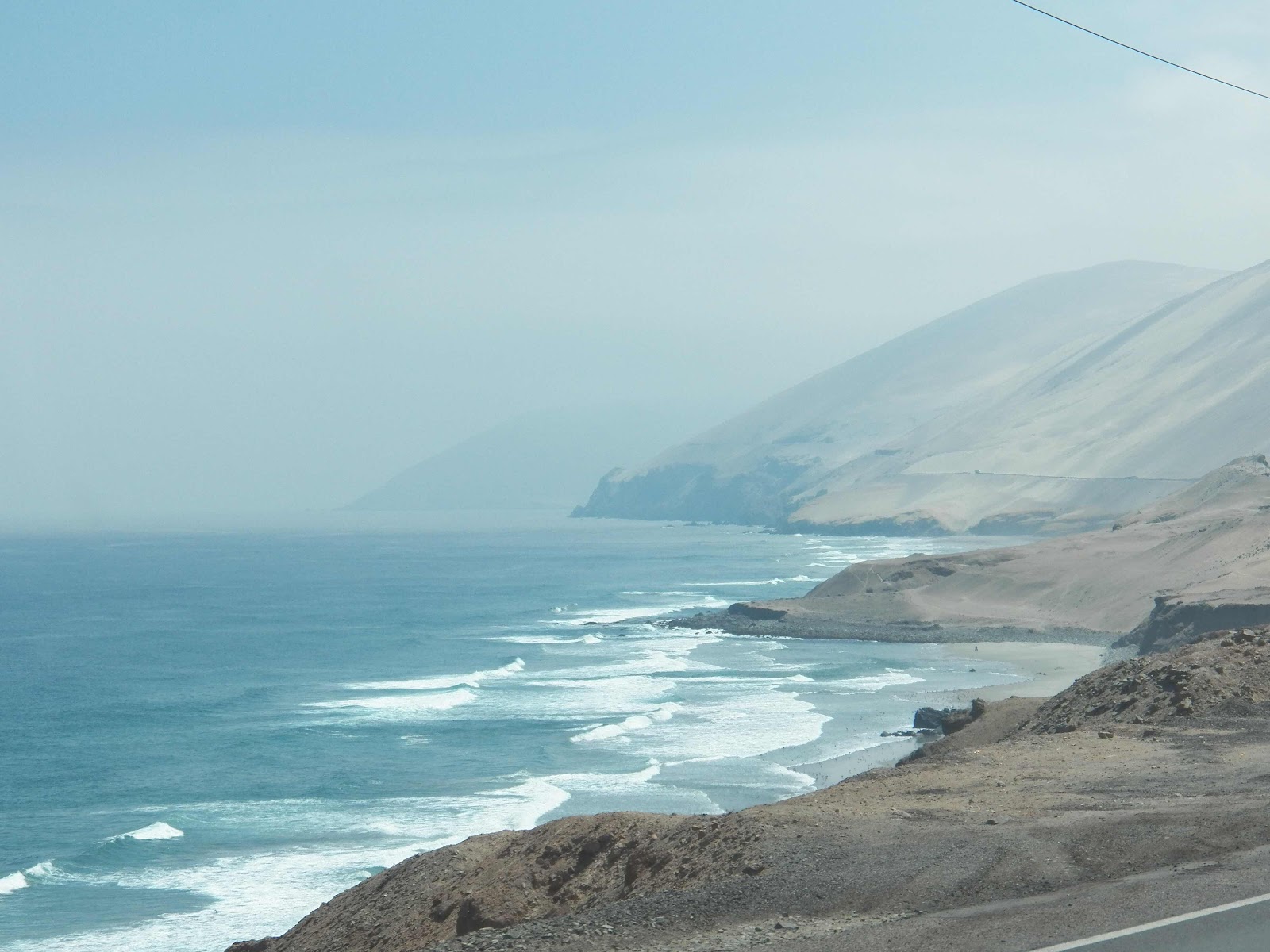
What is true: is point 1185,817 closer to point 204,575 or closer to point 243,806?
point 243,806

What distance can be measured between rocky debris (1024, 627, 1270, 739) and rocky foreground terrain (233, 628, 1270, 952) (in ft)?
2.32

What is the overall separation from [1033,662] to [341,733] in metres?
33.4

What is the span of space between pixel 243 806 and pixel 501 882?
2321 cm

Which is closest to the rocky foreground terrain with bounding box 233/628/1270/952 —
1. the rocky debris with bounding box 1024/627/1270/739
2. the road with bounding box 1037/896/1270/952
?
the road with bounding box 1037/896/1270/952

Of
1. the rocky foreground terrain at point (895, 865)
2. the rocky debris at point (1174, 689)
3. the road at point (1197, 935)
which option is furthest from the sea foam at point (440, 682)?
the road at point (1197, 935)

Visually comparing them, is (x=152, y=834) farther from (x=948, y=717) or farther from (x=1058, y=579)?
(x=1058, y=579)

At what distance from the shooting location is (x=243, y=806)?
110 feet

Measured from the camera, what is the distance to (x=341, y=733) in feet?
142

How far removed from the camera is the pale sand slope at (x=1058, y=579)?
75000 mm

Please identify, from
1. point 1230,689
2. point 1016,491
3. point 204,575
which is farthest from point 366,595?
point 1016,491

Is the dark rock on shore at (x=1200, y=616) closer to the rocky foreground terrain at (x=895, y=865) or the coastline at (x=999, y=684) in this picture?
the coastline at (x=999, y=684)

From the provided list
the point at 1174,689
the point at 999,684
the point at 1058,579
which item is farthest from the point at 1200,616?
the point at 1174,689

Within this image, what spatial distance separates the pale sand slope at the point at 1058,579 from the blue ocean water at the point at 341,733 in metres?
9.31

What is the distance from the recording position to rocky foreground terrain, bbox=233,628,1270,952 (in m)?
9.05
